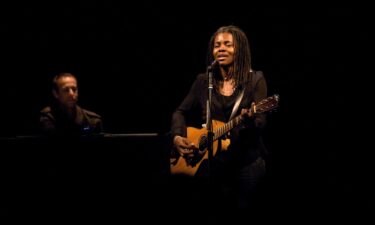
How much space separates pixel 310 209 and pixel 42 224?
2.61 metres

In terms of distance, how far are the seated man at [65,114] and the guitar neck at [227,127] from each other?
1.44 meters

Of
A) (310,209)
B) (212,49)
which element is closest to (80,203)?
(212,49)

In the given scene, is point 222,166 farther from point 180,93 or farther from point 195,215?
point 180,93

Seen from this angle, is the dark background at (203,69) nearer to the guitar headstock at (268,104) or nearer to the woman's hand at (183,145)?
the woman's hand at (183,145)

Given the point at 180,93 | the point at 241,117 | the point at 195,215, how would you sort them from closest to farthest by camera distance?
the point at 241,117
the point at 195,215
the point at 180,93

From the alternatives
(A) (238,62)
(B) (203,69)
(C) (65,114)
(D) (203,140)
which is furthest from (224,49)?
(C) (65,114)

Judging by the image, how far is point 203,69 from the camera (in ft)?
17.0

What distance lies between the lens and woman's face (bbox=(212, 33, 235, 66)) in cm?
344

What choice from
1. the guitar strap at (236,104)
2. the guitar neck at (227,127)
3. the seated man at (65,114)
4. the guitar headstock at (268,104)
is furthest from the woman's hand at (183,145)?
the seated man at (65,114)

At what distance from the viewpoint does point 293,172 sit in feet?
14.2

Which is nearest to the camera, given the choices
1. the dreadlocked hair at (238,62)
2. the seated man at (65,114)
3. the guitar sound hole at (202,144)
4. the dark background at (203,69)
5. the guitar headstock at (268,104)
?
the guitar headstock at (268,104)

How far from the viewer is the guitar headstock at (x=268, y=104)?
2.90 m

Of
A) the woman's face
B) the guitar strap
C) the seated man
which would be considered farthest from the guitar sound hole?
the seated man

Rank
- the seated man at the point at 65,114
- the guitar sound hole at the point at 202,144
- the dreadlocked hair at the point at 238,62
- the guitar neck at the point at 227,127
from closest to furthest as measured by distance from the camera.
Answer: the guitar neck at the point at 227,127 → the dreadlocked hair at the point at 238,62 → the guitar sound hole at the point at 202,144 → the seated man at the point at 65,114
